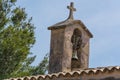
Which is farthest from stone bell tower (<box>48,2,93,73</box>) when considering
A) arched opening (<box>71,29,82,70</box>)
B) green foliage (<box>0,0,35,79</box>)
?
green foliage (<box>0,0,35,79</box>)

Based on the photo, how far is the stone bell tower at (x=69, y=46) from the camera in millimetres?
10688

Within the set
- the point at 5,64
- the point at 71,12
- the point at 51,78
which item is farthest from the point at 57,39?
the point at 5,64

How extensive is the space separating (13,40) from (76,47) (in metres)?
6.23

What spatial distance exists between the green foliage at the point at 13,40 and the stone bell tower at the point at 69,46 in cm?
560

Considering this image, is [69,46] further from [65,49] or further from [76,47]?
[76,47]

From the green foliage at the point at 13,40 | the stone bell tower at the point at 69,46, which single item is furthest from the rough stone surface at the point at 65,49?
the green foliage at the point at 13,40

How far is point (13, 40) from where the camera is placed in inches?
669

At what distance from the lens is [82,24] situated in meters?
11.1

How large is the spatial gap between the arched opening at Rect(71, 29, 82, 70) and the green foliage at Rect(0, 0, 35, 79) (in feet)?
18.4

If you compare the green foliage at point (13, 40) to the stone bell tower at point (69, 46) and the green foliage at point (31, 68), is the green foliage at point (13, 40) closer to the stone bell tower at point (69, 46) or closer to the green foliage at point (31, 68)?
the green foliage at point (31, 68)

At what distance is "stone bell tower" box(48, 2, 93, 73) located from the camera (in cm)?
1069

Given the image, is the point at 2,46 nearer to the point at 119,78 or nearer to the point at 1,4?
the point at 1,4

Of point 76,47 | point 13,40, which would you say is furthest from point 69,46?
point 13,40

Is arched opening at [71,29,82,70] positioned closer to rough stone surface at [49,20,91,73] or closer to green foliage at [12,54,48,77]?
rough stone surface at [49,20,91,73]
